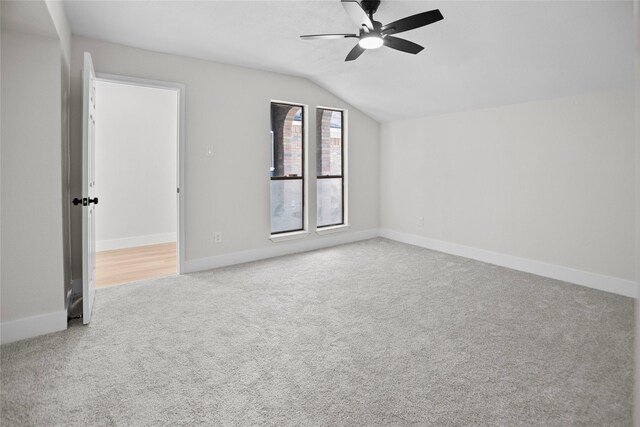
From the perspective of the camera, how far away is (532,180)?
401cm

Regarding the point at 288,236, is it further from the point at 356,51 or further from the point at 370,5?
the point at 370,5

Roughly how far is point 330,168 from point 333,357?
371 centimetres

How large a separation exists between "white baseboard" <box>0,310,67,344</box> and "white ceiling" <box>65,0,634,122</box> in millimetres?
2323

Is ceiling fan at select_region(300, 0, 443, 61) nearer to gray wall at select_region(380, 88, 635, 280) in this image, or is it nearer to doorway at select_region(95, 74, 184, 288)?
gray wall at select_region(380, 88, 635, 280)

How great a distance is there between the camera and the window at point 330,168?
5.50 meters

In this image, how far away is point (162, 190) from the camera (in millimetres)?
5746

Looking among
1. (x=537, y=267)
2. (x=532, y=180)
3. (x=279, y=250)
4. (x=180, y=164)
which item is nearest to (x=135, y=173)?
(x=180, y=164)

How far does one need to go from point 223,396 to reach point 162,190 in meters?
4.55

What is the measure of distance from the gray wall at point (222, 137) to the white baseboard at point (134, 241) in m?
1.94

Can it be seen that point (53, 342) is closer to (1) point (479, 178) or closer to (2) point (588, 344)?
(2) point (588, 344)

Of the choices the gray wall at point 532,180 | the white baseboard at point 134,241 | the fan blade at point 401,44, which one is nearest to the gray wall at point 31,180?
the fan blade at point 401,44

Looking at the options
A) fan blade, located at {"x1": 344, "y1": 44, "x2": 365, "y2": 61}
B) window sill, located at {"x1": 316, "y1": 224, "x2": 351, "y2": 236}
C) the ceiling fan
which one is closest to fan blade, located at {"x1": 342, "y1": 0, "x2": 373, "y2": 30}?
the ceiling fan

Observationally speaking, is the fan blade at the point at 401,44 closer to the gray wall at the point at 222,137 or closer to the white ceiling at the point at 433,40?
the white ceiling at the point at 433,40

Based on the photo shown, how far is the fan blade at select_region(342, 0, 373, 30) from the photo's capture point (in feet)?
7.67
